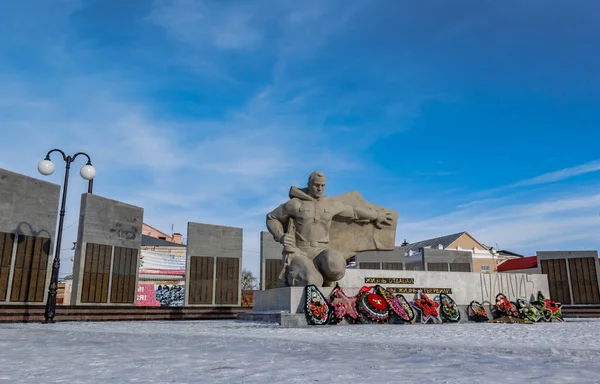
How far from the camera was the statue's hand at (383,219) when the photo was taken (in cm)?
1288

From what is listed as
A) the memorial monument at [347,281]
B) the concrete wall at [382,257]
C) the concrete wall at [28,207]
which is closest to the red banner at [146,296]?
the concrete wall at [382,257]

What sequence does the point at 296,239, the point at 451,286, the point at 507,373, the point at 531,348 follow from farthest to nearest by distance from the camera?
1. the point at 451,286
2. the point at 296,239
3. the point at 531,348
4. the point at 507,373

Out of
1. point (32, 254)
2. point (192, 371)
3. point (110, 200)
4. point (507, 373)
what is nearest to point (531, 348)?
point (507, 373)

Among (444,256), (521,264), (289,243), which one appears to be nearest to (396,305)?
(289,243)

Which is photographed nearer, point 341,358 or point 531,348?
point 341,358

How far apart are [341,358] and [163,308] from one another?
42.9ft

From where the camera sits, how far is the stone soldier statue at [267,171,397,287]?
433 inches

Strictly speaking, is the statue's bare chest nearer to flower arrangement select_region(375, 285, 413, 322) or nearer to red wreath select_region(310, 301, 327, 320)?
flower arrangement select_region(375, 285, 413, 322)

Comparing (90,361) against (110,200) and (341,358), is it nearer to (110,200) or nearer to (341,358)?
(341,358)

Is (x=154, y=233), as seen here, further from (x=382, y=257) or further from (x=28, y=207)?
(x=28, y=207)

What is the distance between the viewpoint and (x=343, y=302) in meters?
10.4

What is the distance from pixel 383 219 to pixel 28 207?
11601 mm

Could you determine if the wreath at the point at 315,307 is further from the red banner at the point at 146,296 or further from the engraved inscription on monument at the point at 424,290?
the red banner at the point at 146,296

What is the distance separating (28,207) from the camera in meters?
15.7
